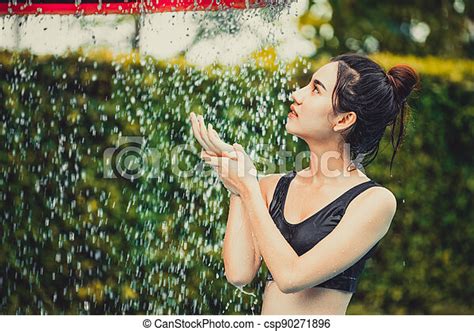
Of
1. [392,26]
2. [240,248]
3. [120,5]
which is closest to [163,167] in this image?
[120,5]

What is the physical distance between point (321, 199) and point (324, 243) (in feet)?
0.71

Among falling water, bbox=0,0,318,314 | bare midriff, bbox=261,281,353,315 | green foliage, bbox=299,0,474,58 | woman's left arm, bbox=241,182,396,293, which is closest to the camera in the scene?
woman's left arm, bbox=241,182,396,293

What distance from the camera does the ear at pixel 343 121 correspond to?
10.2ft

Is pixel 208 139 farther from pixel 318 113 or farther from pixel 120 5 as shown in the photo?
pixel 120 5

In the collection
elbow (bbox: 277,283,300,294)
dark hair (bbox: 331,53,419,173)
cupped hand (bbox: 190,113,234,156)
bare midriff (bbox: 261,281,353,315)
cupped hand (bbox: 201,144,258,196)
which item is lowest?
bare midriff (bbox: 261,281,353,315)

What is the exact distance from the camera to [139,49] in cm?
568

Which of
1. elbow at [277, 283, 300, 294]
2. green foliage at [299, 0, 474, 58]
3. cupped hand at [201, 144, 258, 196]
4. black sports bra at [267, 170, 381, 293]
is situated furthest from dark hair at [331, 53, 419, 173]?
green foliage at [299, 0, 474, 58]

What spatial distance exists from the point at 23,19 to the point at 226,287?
2358mm

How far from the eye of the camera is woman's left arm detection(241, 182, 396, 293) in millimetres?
2912

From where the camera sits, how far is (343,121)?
3127 millimetres

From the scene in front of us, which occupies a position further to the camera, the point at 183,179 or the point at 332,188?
the point at 183,179

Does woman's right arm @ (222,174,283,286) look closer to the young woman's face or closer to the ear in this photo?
the young woman's face
